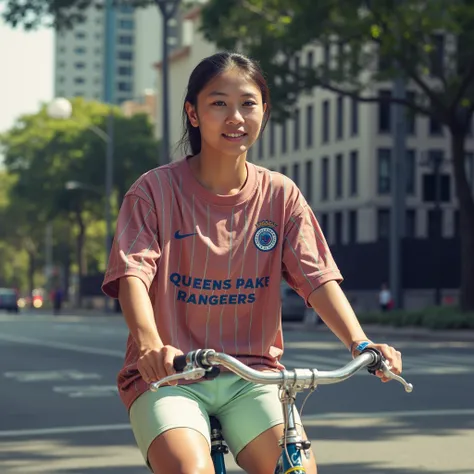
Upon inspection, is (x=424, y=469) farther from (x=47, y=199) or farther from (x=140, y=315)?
(x=47, y=199)

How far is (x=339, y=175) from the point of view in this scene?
228ft

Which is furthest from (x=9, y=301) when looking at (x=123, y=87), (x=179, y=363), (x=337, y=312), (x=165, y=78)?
(x=123, y=87)

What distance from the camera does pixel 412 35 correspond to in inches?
1202

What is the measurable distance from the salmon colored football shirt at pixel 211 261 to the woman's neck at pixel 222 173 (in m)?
0.03

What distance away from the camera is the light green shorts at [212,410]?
12.5 feet

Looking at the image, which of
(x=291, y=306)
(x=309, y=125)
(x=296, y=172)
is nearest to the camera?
(x=291, y=306)

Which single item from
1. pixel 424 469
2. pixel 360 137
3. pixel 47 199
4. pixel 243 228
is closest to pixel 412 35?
pixel 424 469

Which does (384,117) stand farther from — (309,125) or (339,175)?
(309,125)

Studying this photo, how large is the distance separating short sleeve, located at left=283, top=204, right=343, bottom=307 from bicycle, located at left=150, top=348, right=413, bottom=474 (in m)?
0.40

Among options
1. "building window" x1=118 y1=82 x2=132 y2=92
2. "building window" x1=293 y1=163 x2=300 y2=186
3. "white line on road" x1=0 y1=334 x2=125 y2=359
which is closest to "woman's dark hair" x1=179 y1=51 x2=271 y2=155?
"white line on road" x1=0 y1=334 x2=125 y2=359

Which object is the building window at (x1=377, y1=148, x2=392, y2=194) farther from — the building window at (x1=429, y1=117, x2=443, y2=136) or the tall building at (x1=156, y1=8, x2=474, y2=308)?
the building window at (x1=429, y1=117, x2=443, y2=136)

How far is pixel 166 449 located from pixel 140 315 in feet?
1.17

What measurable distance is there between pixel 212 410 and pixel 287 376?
22.2 inches

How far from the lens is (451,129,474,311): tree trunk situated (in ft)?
110
